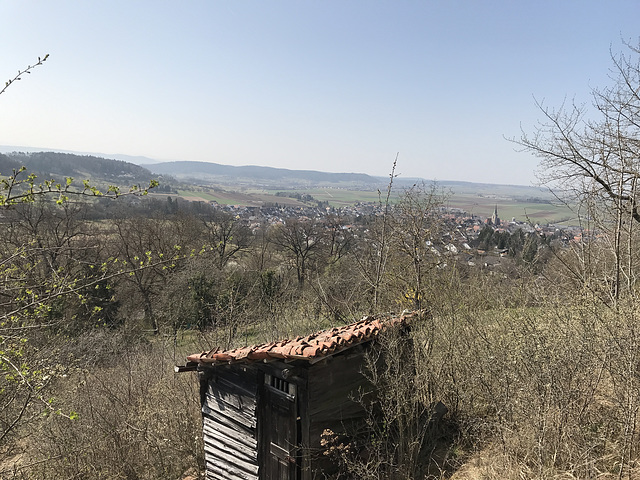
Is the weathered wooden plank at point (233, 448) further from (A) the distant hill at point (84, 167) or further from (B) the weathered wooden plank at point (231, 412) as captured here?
(A) the distant hill at point (84, 167)

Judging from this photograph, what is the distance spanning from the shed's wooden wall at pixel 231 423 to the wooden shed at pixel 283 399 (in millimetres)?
14

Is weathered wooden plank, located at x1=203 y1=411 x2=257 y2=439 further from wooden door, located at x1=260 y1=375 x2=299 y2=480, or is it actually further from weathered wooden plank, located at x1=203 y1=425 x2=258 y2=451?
wooden door, located at x1=260 y1=375 x2=299 y2=480

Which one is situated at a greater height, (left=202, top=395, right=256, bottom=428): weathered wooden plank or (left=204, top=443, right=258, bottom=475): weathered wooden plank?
(left=202, top=395, right=256, bottom=428): weathered wooden plank

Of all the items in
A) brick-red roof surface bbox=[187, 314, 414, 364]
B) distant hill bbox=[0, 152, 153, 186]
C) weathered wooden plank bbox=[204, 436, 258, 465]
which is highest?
distant hill bbox=[0, 152, 153, 186]

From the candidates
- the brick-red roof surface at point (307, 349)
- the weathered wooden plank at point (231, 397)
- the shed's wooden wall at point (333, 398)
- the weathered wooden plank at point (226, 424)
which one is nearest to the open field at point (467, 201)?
the brick-red roof surface at point (307, 349)

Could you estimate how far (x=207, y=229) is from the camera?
29766 mm

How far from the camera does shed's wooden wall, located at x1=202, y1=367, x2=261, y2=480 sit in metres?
5.24

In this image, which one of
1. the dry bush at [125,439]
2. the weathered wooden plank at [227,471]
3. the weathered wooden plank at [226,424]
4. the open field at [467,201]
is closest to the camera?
the weathered wooden plank at [226,424]

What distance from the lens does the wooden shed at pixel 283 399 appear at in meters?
4.61

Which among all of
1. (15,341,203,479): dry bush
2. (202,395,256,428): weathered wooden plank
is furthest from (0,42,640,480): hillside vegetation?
(202,395,256,428): weathered wooden plank

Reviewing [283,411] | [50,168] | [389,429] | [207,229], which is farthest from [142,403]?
[50,168]

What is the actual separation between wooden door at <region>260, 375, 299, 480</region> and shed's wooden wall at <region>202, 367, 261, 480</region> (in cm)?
17

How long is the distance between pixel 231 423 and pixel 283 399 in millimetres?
1324

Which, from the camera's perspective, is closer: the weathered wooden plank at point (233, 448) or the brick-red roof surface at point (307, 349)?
the brick-red roof surface at point (307, 349)
